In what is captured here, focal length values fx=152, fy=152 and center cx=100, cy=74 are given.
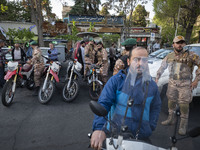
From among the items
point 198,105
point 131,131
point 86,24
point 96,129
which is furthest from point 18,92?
point 86,24

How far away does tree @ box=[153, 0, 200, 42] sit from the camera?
13.0m

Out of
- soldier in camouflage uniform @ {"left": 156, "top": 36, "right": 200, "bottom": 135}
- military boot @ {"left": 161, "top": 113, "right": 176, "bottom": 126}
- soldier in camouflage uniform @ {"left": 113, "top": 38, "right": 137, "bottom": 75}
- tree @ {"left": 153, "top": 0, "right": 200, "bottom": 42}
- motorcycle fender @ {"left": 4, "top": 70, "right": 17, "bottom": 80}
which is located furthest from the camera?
tree @ {"left": 153, "top": 0, "right": 200, "bottom": 42}

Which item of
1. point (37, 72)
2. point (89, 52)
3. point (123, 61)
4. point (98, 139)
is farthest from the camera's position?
point (89, 52)

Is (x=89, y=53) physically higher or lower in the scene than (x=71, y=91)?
higher

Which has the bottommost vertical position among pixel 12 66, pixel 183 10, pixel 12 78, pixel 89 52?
pixel 12 78

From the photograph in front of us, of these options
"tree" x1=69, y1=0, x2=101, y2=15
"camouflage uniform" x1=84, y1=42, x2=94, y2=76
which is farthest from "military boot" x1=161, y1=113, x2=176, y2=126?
"tree" x1=69, y1=0, x2=101, y2=15

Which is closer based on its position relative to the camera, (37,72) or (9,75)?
(9,75)

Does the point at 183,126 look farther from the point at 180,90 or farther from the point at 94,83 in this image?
the point at 94,83

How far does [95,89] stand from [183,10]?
15.2 meters

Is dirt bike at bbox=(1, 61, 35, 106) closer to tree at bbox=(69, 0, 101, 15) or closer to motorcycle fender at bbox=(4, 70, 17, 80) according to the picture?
motorcycle fender at bbox=(4, 70, 17, 80)

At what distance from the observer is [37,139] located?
2.94 metres

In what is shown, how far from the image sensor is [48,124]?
138 inches

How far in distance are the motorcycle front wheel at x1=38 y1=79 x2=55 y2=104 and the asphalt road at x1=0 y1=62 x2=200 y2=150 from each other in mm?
177

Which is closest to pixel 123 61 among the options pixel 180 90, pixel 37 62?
pixel 180 90
